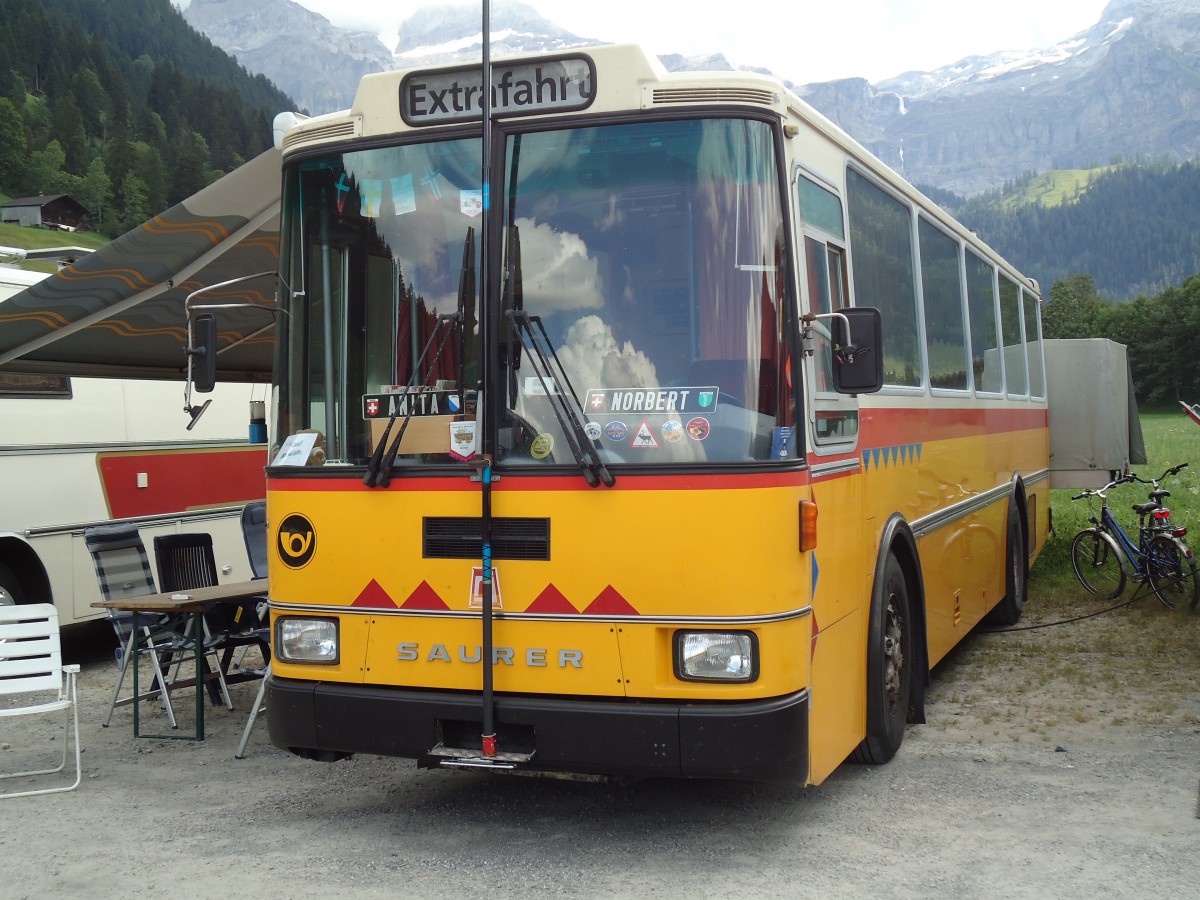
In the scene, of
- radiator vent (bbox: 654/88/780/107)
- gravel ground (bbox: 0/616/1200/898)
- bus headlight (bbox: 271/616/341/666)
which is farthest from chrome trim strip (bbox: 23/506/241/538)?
radiator vent (bbox: 654/88/780/107)

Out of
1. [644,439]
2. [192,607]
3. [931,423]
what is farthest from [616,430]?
[192,607]

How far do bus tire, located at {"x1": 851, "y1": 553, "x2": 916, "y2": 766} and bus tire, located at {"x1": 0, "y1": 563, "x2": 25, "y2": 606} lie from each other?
21.3ft

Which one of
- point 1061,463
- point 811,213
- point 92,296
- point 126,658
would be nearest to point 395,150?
point 811,213

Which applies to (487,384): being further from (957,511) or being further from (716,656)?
(957,511)

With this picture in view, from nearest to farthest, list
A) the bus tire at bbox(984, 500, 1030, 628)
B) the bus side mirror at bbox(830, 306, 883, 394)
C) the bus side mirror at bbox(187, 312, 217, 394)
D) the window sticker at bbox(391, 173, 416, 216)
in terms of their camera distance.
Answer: the bus side mirror at bbox(830, 306, 883, 394)
the window sticker at bbox(391, 173, 416, 216)
the bus side mirror at bbox(187, 312, 217, 394)
the bus tire at bbox(984, 500, 1030, 628)

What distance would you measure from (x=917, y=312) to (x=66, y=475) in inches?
259

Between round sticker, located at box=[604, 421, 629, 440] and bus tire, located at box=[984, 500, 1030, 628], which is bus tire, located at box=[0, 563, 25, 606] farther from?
bus tire, located at box=[984, 500, 1030, 628]

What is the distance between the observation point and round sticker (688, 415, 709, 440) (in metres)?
4.88

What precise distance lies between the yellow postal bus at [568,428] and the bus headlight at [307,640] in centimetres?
1

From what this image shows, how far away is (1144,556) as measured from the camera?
11805 millimetres

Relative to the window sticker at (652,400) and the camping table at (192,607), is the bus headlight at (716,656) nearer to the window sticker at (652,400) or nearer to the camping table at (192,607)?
the window sticker at (652,400)

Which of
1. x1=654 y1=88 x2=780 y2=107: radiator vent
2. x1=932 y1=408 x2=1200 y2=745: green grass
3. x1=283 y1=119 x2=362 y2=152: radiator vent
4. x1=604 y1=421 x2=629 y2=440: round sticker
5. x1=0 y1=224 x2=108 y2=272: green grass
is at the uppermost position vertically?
x1=0 y1=224 x2=108 y2=272: green grass

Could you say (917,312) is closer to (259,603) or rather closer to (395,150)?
(395,150)

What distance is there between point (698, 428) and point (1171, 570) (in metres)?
8.26
